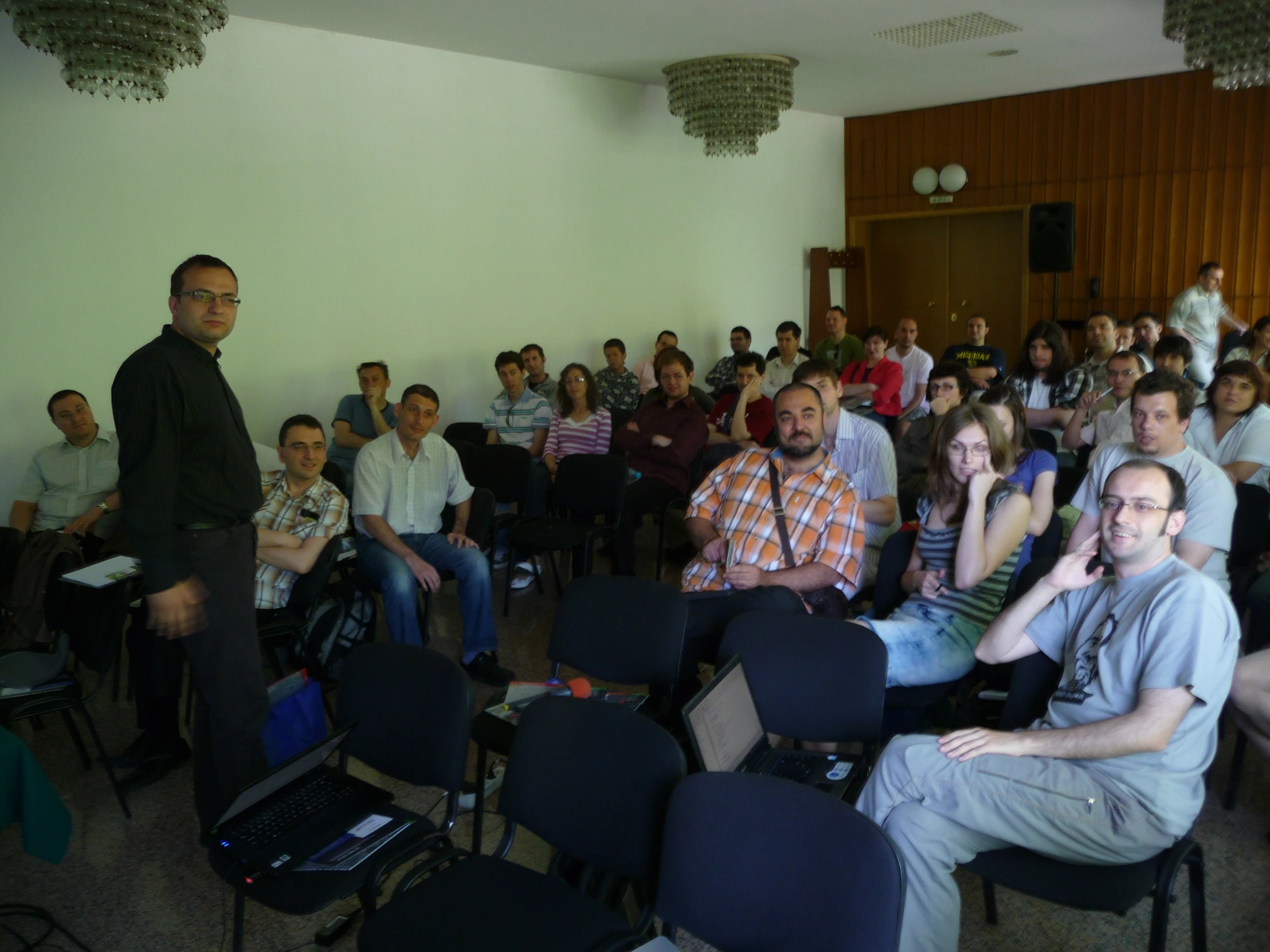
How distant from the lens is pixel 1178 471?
2.94m

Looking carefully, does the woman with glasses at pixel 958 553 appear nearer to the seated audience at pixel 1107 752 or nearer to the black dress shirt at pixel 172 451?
the seated audience at pixel 1107 752

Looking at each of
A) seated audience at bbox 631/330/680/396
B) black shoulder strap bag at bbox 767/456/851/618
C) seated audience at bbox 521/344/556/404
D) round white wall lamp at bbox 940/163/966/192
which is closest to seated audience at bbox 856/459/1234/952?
black shoulder strap bag at bbox 767/456/851/618

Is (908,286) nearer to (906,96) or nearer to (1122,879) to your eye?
(906,96)

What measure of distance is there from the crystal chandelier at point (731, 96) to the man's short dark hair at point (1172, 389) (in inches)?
193

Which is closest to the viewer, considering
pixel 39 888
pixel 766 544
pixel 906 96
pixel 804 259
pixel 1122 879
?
pixel 1122 879

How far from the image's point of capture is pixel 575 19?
20.5 feet

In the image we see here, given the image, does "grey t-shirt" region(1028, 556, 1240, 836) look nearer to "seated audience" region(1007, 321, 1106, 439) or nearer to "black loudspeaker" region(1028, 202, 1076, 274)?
"seated audience" region(1007, 321, 1106, 439)

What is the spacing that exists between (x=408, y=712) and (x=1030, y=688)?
1.52 metres

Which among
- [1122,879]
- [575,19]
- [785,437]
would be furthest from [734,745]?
[575,19]

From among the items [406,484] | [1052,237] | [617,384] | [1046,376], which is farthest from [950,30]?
[406,484]

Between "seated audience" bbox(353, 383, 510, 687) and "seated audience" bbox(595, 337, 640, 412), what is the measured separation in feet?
10.9

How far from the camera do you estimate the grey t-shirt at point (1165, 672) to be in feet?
6.55

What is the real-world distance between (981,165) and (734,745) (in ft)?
30.0

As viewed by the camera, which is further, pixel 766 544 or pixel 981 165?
pixel 981 165
